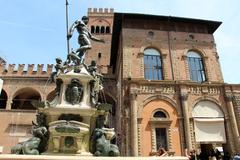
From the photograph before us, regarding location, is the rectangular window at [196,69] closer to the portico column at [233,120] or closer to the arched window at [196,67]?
the arched window at [196,67]

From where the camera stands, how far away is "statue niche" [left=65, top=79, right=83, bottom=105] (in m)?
7.65

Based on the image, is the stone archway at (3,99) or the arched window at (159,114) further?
the stone archway at (3,99)

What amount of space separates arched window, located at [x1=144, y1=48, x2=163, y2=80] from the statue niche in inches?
513

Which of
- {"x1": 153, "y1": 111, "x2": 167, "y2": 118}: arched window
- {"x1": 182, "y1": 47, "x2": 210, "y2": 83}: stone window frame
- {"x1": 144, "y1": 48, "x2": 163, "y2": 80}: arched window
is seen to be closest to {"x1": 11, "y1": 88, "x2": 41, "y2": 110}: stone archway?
{"x1": 144, "y1": 48, "x2": 163, "y2": 80}: arched window

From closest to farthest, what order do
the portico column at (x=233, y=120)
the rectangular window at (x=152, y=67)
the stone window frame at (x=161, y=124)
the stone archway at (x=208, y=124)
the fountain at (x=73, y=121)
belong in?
the fountain at (x=73, y=121)
the stone window frame at (x=161, y=124)
the portico column at (x=233, y=120)
the stone archway at (x=208, y=124)
the rectangular window at (x=152, y=67)

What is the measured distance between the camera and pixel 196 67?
71.1ft

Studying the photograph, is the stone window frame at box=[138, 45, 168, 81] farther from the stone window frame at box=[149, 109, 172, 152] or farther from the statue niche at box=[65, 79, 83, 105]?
the statue niche at box=[65, 79, 83, 105]

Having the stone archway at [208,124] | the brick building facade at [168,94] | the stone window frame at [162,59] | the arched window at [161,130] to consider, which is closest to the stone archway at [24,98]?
the brick building facade at [168,94]

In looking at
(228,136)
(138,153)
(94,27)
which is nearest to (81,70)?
(138,153)

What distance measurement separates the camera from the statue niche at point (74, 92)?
7652 mm

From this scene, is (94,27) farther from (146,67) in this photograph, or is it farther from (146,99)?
(146,99)

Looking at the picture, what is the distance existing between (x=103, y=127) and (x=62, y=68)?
227 cm

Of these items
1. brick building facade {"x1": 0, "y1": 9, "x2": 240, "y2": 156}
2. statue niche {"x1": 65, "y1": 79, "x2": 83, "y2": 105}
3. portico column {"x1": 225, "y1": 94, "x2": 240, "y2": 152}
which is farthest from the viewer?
portico column {"x1": 225, "y1": 94, "x2": 240, "y2": 152}

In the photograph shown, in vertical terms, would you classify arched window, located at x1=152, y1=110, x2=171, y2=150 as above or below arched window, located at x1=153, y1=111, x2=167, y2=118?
below
